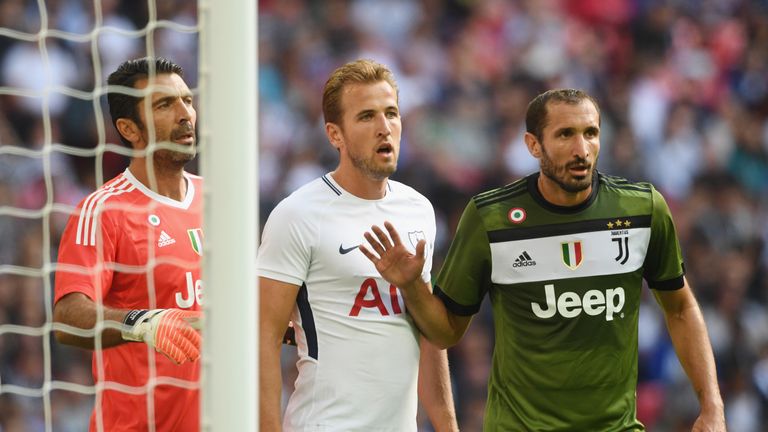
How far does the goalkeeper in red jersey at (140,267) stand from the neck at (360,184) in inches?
26.6

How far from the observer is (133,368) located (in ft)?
16.1

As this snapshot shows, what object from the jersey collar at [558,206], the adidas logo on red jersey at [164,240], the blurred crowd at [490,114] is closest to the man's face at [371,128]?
the jersey collar at [558,206]

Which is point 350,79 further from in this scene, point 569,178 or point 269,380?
point 269,380

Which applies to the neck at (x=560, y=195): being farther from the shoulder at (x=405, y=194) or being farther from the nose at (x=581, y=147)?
the shoulder at (x=405, y=194)

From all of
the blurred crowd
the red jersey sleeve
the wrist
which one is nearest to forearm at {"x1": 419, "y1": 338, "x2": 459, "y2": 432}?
the wrist

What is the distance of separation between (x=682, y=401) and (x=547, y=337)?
17.9 feet

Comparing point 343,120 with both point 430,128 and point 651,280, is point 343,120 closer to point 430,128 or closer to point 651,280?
point 651,280

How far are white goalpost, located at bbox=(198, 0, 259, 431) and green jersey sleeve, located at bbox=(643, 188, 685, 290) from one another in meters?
2.04

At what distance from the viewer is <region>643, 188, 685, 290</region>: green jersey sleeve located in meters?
5.09

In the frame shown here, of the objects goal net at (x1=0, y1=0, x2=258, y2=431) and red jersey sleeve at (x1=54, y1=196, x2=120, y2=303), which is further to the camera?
red jersey sleeve at (x1=54, y1=196, x2=120, y2=303)

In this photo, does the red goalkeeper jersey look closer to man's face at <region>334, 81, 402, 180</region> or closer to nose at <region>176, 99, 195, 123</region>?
nose at <region>176, 99, 195, 123</region>

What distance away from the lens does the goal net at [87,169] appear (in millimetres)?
3785

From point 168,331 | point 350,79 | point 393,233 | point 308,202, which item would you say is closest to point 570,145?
point 393,233

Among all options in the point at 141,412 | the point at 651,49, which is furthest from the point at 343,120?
the point at 651,49
